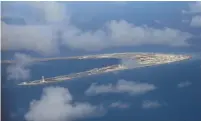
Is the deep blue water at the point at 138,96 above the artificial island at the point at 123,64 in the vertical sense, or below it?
below

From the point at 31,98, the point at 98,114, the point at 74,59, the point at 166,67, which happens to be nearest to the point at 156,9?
the point at 166,67

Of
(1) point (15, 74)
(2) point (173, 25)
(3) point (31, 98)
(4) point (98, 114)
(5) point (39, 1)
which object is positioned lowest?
(4) point (98, 114)

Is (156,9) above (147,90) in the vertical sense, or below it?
above

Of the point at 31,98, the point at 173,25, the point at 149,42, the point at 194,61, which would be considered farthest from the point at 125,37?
the point at 31,98

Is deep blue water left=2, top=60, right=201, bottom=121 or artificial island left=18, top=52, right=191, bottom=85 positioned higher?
artificial island left=18, top=52, right=191, bottom=85

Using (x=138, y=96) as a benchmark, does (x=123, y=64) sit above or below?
above

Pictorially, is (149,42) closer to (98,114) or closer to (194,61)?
(194,61)
